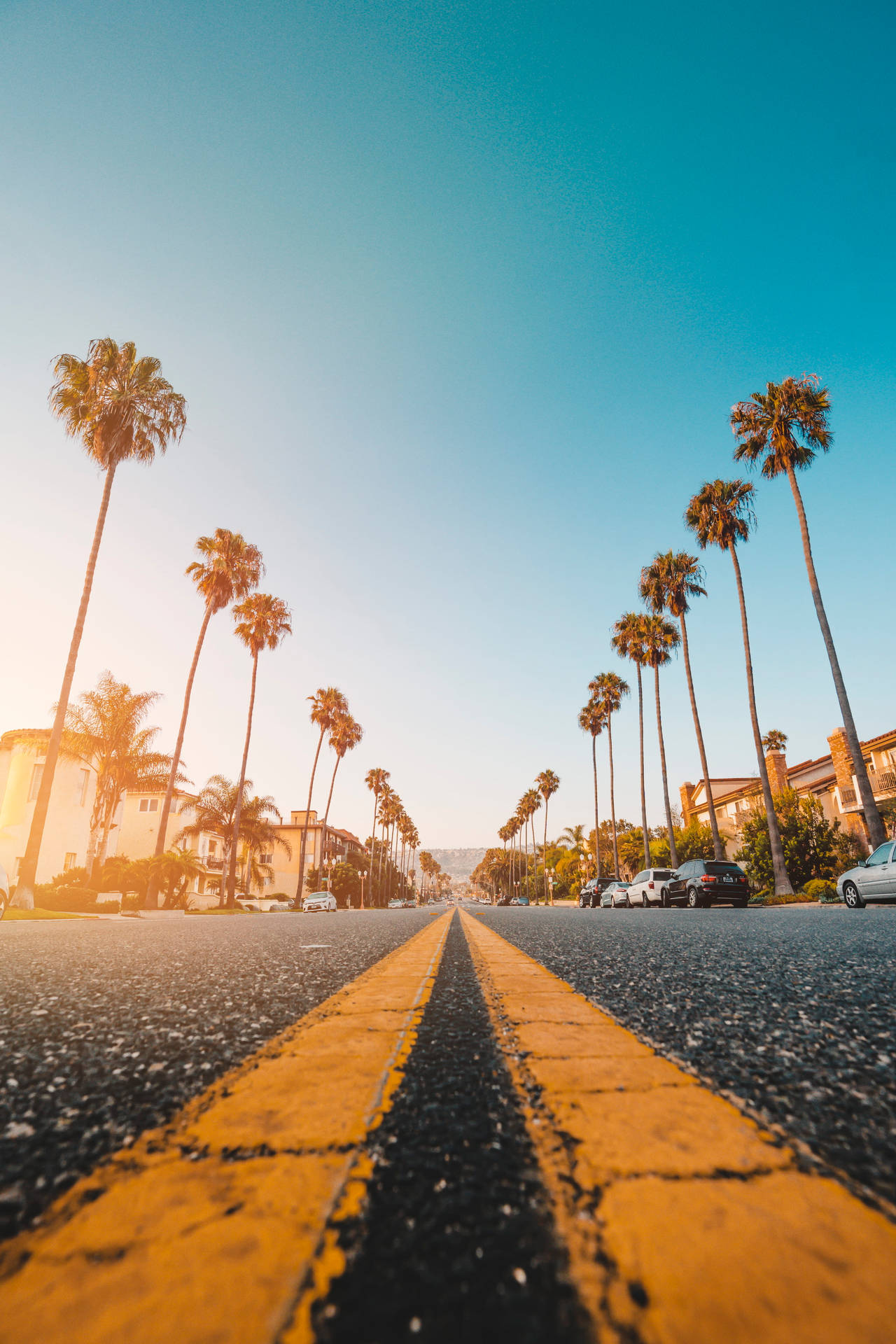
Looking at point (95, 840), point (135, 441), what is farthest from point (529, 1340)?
point (95, 840)

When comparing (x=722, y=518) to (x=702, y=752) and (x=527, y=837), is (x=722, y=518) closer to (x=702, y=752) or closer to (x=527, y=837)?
(x=702, y=752)

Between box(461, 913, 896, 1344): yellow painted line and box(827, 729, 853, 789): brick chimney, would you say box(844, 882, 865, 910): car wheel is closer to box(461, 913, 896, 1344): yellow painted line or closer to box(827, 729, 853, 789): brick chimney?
box(461, 913, 896, 1344): yellow painted line

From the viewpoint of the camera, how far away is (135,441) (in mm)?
23391

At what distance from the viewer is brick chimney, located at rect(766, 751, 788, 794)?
49.8 meters

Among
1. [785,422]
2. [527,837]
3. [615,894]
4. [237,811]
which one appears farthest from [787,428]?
[527,837]

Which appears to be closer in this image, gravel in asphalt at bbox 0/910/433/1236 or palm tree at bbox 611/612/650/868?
gravel in asphalt at bbox 0/910/433/1236

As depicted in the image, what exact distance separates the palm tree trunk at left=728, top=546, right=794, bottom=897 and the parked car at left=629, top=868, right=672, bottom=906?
4.73 m

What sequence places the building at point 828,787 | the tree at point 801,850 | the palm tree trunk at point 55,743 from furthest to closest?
the building at point 828,787 → the tree at point 801,850 → the palm tree trunk at point 55,743

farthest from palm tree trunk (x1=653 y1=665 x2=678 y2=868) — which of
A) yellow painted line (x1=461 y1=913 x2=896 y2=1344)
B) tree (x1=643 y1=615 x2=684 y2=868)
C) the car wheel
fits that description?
yellow painted line (x1=461 y1=913 x2=896 y2=1344)

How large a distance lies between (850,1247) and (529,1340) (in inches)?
18.7

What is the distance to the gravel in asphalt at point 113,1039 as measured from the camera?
1.15 m

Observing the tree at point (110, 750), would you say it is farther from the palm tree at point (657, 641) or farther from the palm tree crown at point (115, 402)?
the palm tree at point (657, 641)


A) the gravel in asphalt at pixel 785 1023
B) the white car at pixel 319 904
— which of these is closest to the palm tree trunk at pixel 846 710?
the gravel in asphalt at pixel 785 1023

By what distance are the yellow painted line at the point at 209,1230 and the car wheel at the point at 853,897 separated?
18.7 metres
